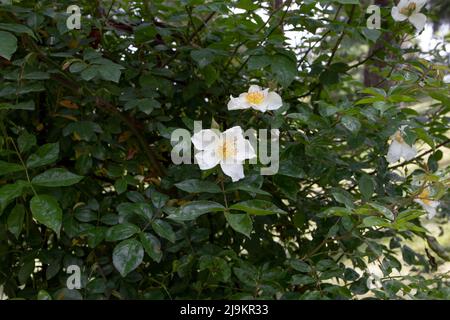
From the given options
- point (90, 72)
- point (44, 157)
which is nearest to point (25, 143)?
point (44, 157)

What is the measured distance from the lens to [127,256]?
34.3 inches

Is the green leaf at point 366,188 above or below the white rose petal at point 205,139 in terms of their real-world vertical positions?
below

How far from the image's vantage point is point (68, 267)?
3.39ft

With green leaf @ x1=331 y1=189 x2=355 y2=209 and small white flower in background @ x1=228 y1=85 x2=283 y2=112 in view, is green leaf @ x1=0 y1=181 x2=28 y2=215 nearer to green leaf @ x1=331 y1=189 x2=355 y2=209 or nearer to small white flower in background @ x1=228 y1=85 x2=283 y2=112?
small white flower in background @ x1=228 y1=85 x2=283 y2=112

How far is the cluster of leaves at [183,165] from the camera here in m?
0.94

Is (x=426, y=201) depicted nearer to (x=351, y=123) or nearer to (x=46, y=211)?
(x=351, y=123)

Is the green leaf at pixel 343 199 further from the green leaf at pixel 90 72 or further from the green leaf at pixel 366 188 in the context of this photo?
the green leaf at pixel 90 72

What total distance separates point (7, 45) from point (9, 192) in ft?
0.84

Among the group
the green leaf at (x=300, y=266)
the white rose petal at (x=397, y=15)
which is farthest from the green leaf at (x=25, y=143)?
the white rose petal at (x=397, y=15)

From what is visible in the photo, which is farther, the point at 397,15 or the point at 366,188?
the point at 397,15

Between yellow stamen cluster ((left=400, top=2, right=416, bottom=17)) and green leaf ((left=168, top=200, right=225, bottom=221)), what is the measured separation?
67cm

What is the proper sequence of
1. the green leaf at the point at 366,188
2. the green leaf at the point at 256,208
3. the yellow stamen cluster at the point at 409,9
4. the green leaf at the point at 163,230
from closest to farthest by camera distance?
the green leaf at the point at 256,208 < the green leaf at the point at 163,230 < the green leaf at the point at 366,188 < the yellow stamen cluster at the point at 409,9
